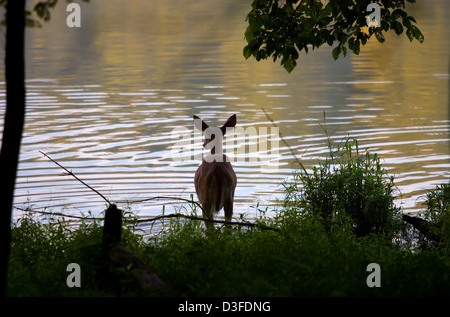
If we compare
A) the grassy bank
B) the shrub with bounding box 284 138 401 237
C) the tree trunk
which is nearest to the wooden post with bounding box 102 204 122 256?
the grassy bank

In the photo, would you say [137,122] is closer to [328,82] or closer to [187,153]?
[187,153]

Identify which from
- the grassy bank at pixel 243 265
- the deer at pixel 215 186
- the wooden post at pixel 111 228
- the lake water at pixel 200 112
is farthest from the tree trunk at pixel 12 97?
the deer at pixel 215 186

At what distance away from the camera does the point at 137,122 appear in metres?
17.2

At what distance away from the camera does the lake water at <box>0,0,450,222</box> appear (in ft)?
38.5

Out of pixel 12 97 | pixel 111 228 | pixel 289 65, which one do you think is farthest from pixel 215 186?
pixel 12 97

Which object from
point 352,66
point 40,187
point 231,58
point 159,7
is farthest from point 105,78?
point 159,7

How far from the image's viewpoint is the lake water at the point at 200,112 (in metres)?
11.7

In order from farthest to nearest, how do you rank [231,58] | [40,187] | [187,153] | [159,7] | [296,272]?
1. [159,7]
2. [231,58]
3. [187,153]
4. [40,187]
5. [296,272]

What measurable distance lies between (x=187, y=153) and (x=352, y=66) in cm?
1507

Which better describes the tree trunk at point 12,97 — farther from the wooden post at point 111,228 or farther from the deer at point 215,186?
the deer at point 215,186

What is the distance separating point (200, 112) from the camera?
1814 centimetres

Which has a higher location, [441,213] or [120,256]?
[441,213]

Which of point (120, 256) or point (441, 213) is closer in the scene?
point (120, 256)

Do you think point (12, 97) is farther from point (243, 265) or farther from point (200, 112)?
point (200, 112)
